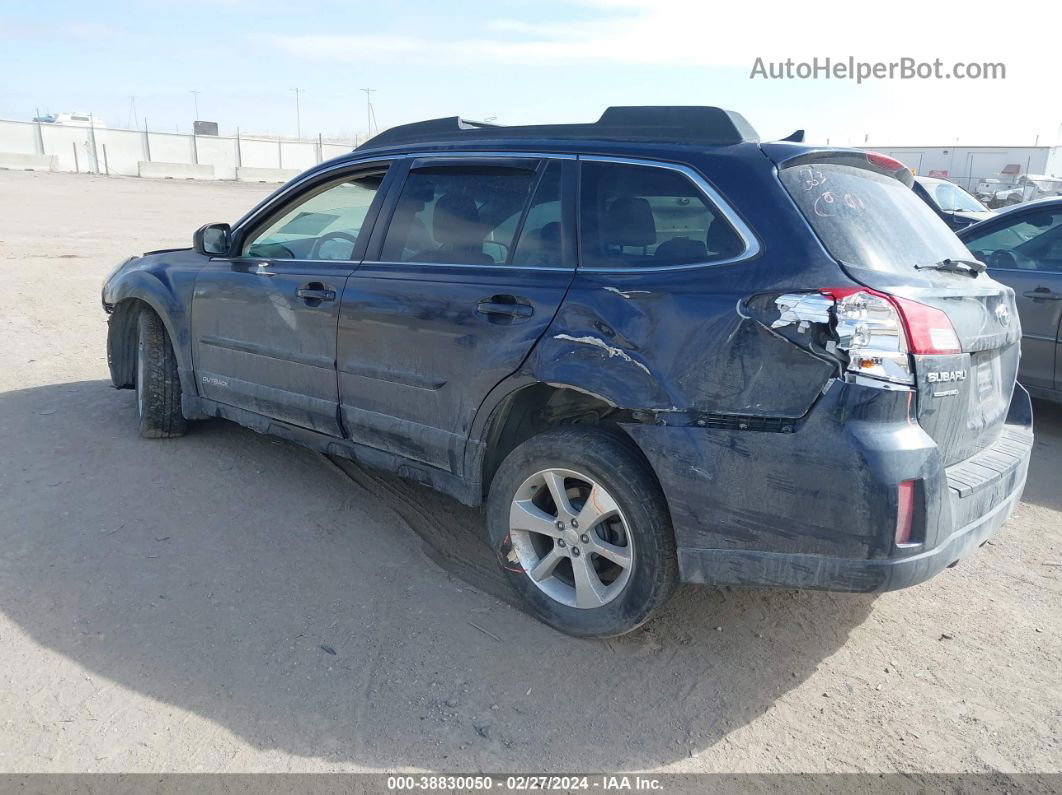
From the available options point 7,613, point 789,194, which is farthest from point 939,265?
point 7,613

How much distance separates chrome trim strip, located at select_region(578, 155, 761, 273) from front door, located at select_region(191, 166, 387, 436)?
1434mm

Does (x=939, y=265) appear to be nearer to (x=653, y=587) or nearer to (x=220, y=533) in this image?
(x=653, y=587)

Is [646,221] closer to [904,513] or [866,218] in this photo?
[866,218]

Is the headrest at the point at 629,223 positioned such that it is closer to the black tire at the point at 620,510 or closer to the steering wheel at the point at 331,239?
the black tire at the point at 620,510

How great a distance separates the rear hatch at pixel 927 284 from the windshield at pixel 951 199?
10.7 metres

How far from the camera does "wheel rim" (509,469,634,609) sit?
3189 mm

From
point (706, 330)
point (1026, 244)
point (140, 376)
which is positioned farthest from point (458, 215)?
point (1026, 244)

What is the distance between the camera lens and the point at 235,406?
4844 millimetres

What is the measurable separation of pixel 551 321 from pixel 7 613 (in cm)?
246

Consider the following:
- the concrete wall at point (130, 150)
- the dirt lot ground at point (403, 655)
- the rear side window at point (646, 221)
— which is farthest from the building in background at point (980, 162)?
the rear side window at point (646, 221)

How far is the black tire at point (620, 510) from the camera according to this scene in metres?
3.05

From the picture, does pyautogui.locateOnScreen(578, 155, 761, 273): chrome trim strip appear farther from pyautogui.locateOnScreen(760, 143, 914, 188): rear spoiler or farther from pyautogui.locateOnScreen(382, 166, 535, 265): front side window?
pyautogui.locateOnScreen(382, 166, 535, 265): front side window

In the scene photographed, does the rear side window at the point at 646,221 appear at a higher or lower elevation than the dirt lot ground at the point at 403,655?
higher

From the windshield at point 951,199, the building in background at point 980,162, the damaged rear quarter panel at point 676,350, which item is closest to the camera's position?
the damaged rear quarter panel at point 676,350
